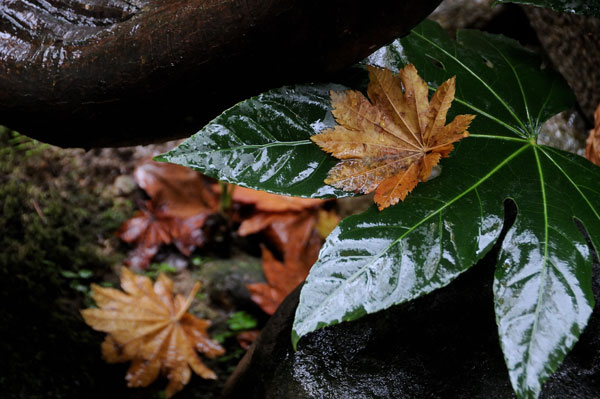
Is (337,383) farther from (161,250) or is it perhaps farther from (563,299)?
(161,250)

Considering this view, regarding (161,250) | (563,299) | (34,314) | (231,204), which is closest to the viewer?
(563,299)

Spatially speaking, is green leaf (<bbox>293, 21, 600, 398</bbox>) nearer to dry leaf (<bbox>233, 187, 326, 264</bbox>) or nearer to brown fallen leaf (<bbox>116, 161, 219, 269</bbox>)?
dry leaf (<bbox>233, 187, 326, 264</bbox>)

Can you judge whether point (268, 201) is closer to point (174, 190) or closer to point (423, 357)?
point (174, 190)

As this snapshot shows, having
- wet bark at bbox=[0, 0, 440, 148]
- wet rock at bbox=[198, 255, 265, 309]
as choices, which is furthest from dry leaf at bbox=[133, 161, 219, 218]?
wet bark at bbox=[0, 0, 440, 148]

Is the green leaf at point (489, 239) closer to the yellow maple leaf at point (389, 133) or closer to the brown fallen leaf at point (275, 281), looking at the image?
the yellow maple leaf at point (389, 133)

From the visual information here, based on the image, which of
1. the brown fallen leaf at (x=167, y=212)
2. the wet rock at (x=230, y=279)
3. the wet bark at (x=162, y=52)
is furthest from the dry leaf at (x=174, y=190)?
the wet bark at (x=162, y=52)

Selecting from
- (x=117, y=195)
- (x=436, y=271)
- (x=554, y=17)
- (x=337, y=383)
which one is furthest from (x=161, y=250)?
(x=554, y=17)
